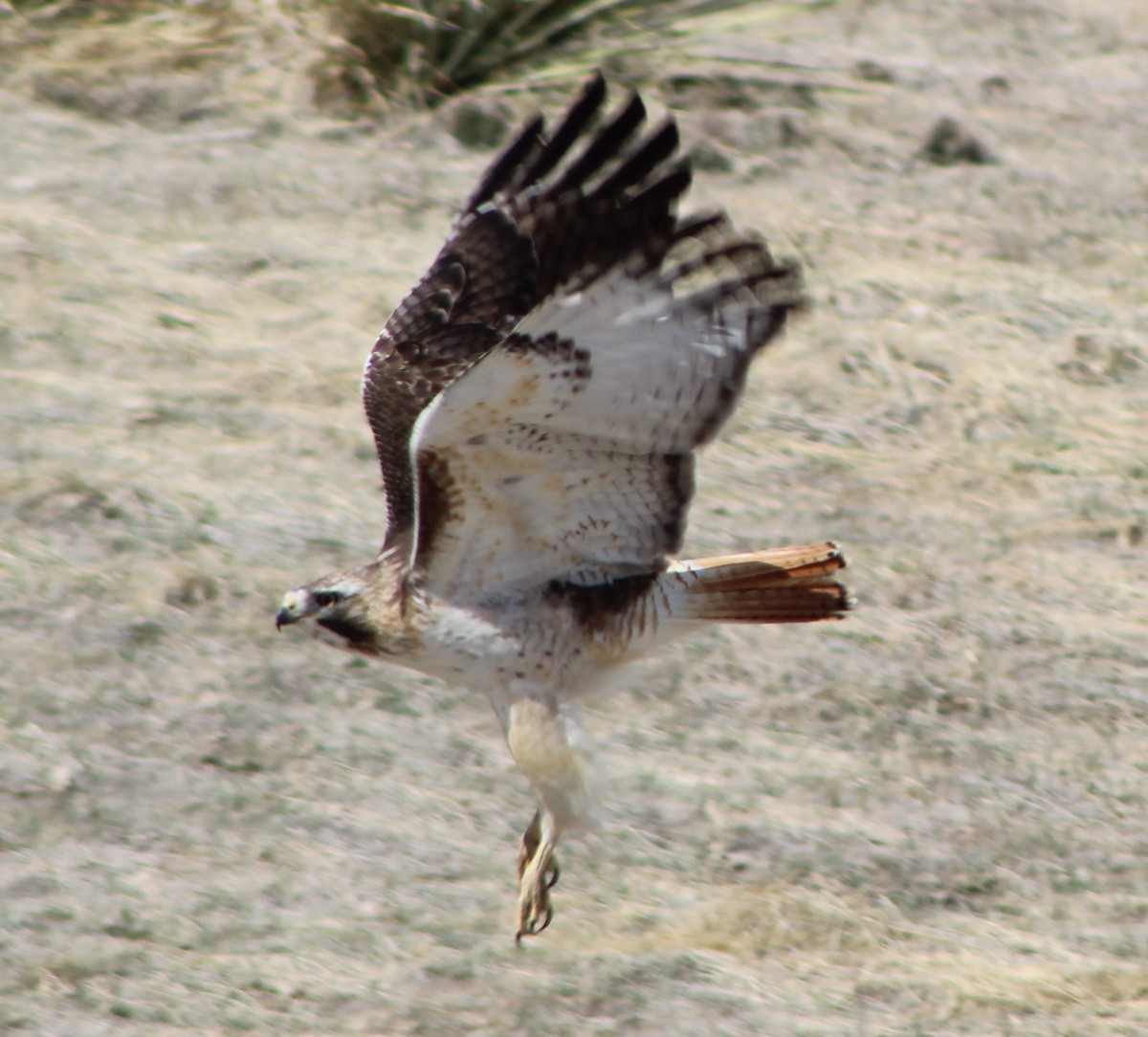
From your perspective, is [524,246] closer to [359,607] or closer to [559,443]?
[559,443]

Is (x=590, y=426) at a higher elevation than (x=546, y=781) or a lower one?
higher

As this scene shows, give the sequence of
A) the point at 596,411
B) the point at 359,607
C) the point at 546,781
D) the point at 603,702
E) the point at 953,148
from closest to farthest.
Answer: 1. the point at 596,411
2. the point at 546,781
3. the point at 359,607
4. the point at 603,702
5. the point at 953,148

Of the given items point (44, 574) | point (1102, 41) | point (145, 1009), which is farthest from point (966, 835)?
point (1102, 41)

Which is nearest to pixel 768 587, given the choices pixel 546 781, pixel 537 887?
pixel 546 781

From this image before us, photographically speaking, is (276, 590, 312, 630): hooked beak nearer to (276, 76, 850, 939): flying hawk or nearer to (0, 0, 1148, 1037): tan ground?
(276, 76, 850, 939): flying hawk

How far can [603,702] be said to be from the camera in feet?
18.7

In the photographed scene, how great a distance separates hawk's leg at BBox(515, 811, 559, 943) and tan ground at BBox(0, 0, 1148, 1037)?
8cm

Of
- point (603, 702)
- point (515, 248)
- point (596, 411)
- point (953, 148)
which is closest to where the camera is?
point (596, 411)

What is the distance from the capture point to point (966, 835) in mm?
5312

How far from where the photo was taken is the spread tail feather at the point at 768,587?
4.68 metres

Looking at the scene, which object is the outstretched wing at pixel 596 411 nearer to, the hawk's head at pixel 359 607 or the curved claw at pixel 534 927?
the hawk's head at pixel 359 607

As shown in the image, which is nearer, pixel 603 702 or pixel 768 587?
pixel 768 587

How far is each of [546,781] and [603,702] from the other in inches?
45.2

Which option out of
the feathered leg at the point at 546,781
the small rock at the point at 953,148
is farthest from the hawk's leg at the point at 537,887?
the small rock at the point at 953,148
